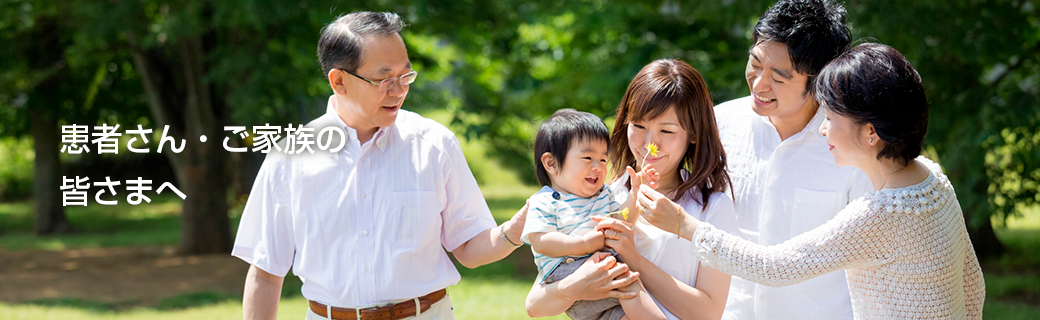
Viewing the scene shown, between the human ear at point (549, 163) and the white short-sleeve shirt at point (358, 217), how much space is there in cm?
50

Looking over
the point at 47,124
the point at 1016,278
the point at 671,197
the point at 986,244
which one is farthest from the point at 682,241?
the point at 47,124

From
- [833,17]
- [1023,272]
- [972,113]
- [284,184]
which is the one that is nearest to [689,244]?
[833,17]

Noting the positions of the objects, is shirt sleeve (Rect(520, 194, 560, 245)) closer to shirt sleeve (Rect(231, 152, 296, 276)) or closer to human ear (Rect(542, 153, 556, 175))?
human ear (Rect(542, 153, 556, 175))

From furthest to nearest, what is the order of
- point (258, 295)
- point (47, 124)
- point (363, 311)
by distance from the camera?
point (47, 124) → point (258, 295) → point (363, 311)

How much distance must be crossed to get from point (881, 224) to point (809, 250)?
0.19m

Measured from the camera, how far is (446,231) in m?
2.96

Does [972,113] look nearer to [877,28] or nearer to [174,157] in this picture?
[877,28]

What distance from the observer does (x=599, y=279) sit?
2.27m

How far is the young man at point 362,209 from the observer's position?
2682mm

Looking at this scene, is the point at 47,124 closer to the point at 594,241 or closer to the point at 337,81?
the point at 337,81

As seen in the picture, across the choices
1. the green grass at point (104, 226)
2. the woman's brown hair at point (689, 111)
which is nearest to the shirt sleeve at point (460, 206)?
the woman's brown hair at point (689, 111)

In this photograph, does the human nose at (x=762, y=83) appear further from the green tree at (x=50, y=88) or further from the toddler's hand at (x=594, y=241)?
the green tree at (x=50, y=88)

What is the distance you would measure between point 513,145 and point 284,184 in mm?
7706

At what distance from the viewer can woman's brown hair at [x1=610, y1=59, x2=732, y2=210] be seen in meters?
2.34
